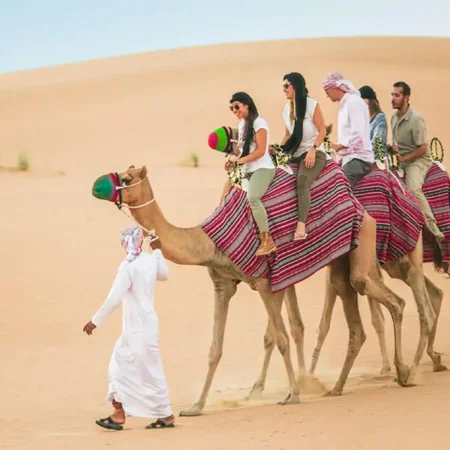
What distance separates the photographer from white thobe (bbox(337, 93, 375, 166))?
1128 cm

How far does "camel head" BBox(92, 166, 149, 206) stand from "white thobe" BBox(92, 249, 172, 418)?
0.60 m

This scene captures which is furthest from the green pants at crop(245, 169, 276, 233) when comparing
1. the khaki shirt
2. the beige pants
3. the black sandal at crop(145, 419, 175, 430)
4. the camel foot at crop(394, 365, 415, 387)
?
the khaki shirt

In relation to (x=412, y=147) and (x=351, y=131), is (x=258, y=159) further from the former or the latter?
(x=412, y=147)

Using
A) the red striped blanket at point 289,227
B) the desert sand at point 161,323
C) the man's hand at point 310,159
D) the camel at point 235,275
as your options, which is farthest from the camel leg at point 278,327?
the man's hand at point 310,159

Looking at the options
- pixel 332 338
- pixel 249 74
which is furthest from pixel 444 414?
pixel 249 74

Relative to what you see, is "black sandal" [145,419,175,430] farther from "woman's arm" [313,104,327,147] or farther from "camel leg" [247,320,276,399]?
"woman's arm" [313,104,327,147]

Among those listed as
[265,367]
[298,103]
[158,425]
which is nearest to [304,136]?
[298,103]

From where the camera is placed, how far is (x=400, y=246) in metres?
11.7

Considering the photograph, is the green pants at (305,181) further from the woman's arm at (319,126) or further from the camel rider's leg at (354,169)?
the camel rider's leg at (354,169)

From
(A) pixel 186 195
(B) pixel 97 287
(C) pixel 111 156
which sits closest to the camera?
(B) pixel 97 287

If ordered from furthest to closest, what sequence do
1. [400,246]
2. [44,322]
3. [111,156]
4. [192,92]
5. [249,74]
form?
[249,74]
[192,92]
[111,156]
[44,322]
[400,246]

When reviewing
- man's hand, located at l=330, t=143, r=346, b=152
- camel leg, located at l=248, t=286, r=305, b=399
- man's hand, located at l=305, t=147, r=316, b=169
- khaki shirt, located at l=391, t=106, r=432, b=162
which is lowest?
camel leg, located at l=248, t=286, r=305, b=399

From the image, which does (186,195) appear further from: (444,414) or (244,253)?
(444,414)

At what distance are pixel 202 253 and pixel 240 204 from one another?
0.57 meters
